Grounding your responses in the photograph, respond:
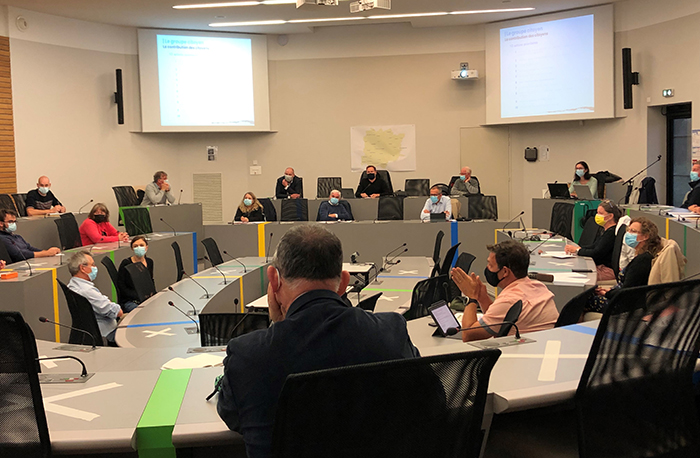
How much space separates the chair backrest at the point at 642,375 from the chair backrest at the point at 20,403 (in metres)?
1.44

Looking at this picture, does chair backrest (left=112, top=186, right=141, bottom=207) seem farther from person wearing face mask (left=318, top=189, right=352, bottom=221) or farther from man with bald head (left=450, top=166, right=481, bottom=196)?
man with bald head (left=450, top=166, right=481, bottom=196)

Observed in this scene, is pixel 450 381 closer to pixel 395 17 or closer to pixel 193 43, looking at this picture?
pixel 395 17

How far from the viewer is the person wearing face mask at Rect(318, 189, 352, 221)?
946cm

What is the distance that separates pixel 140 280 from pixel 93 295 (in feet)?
3.58

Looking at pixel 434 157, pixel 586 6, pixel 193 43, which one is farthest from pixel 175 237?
pixel 586 6

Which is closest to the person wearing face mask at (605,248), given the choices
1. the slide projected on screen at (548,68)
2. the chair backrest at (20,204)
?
the slide projected on screen at (548,68)

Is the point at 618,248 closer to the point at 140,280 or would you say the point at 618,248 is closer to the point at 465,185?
the point at 140,280

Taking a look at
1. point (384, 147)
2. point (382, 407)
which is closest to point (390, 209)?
point (384, 147)

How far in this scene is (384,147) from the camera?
41.5ft

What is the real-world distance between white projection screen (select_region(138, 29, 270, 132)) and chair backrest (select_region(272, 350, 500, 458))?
448 inches

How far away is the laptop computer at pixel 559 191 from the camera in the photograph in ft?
32.4

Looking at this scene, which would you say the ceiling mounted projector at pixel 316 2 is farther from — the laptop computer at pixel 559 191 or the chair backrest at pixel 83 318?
the chair backrest at pixel 83 318

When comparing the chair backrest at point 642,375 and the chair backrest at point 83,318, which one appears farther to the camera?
the chair backrest at point 83,318

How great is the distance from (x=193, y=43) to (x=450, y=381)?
38.5 ft
